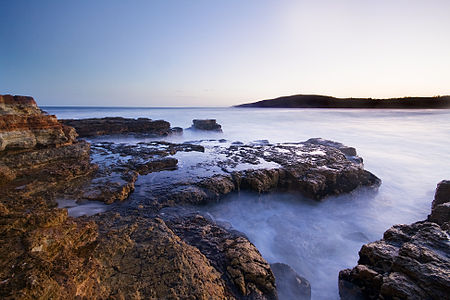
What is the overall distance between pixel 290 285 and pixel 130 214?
10.9ft

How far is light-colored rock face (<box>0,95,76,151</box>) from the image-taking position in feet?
17.7

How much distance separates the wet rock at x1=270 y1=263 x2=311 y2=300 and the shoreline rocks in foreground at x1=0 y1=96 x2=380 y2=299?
2.3 inches

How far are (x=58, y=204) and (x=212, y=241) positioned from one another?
334 centimetres

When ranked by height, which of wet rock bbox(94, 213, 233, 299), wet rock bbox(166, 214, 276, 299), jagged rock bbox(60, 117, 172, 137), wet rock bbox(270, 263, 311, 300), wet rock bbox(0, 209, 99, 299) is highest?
jagged rock bbox(60, 117, 172, 137)

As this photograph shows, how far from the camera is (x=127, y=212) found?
4180 mm

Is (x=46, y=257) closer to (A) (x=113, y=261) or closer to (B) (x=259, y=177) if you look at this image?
(A) (x=113, y=261)

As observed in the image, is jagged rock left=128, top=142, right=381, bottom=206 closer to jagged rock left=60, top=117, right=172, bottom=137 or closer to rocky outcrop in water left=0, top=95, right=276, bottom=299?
rocky outcrop in water left=0, top=95, right=276, bottom=299

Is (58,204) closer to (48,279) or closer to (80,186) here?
(80,186)

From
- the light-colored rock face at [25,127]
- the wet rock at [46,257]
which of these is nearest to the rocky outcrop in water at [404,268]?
the wet rock at [46,257]

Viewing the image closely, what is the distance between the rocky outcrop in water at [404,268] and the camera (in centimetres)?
246

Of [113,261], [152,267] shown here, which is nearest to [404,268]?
[152,267]

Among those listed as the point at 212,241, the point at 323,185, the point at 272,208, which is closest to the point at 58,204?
the point at 212,241

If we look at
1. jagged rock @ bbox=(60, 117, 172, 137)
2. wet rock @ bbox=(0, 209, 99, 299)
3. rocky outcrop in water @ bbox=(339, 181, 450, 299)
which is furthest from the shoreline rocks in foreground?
jagged rock @ bbox=(60, 117, 172, 137)

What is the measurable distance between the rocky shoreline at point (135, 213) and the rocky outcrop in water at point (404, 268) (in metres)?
0.89
